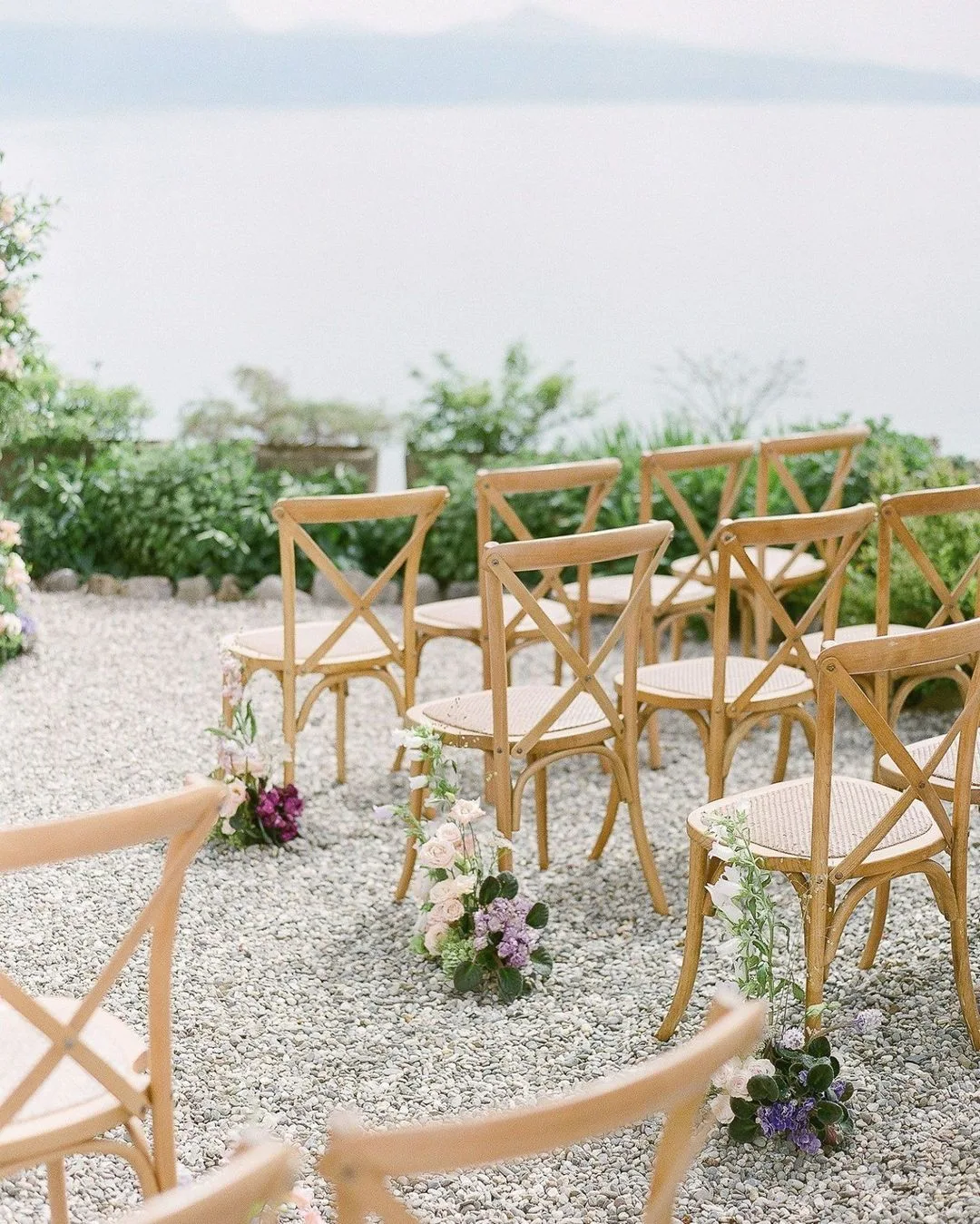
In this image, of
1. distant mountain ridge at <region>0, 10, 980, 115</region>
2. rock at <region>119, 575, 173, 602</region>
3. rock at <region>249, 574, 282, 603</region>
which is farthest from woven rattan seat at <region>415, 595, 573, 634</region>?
distant mountain ridge at <region>0, 10, 980, 115</region>

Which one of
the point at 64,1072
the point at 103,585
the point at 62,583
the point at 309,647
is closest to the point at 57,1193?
the point at 64,1072

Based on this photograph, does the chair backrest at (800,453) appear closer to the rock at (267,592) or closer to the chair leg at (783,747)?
the chair leg at (783,747)

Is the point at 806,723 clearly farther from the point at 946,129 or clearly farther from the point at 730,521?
the point at 946,129

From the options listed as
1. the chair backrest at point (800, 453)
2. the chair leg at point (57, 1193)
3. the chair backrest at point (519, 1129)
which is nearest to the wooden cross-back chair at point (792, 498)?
the chair backrest at point (800, 453)

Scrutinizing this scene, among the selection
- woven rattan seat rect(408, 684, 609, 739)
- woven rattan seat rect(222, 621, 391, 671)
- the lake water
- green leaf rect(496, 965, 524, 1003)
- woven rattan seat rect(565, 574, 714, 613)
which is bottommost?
green leaf rect(496, 965, 524, 1003)

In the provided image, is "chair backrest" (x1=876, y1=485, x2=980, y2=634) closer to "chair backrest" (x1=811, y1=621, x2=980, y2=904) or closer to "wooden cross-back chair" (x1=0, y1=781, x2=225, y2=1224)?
"chair backrest" (x1=811, y1=621, x2=980, y2=904)

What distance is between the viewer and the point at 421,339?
11930 millimetres

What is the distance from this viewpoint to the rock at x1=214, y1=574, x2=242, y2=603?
7.06 meters

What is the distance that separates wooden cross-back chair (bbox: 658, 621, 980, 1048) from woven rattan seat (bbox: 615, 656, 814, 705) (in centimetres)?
70

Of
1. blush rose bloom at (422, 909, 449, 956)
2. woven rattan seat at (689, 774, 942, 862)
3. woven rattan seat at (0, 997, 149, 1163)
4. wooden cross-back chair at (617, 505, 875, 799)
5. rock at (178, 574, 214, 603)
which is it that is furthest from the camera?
rock at (178, 574, 214, 603)

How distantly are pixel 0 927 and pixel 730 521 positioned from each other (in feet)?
6.60

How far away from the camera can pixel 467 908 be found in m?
3.20

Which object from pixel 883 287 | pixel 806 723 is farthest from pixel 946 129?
A: pixel 806 723

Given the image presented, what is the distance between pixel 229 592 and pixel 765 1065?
5006 millimetres
